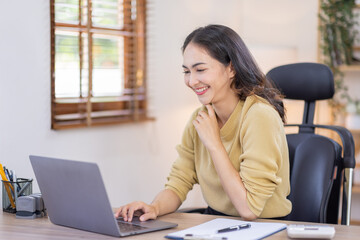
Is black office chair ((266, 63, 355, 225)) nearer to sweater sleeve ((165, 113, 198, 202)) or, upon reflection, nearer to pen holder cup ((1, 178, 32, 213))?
sweater sleeve ((165, 113, 198, 202))

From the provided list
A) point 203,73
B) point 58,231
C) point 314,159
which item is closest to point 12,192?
point 58,231

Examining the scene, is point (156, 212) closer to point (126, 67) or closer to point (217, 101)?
point (217, 101)

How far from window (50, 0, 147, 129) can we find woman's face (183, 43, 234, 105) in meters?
0.91

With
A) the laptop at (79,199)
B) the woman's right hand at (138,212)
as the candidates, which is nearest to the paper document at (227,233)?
the laptop at (79,199)

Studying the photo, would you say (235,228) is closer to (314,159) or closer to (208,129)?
(208,129)

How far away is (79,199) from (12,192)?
45 cm

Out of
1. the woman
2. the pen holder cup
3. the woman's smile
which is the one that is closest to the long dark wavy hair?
the woman

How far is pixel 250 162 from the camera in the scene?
72.8 inches

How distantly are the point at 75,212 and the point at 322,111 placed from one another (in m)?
3.00

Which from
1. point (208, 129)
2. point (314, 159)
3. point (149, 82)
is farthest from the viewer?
point (149, 82)

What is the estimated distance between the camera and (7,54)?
7.94 feet

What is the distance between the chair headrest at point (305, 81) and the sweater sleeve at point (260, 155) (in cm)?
45

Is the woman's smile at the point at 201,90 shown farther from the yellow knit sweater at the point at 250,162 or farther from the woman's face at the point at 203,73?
the yellow knit sweater at the point at 250,162

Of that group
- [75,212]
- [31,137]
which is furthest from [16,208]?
[31,137]
